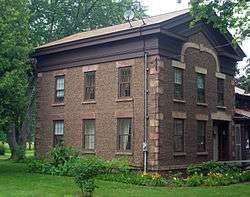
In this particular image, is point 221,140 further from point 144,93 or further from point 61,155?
point 61,155

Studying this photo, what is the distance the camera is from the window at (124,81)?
2544 centimetres

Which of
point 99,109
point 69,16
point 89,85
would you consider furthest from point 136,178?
point 69,16

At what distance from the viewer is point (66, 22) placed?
4644 cm

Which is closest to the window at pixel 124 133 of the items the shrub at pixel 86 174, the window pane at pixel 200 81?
the window pane at pixel 200 81

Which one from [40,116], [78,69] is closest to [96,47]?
[78,69]

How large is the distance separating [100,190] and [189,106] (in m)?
10.3

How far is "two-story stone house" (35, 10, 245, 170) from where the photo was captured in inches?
950

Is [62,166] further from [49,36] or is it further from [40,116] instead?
[49,36]

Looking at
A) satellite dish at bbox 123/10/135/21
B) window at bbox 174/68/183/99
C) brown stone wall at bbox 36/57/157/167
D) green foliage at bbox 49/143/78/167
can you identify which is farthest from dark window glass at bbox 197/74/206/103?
green foliage at bbox 49/143/78/167

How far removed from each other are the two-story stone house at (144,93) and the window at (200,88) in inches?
2.5

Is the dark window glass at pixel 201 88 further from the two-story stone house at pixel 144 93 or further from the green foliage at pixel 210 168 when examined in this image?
the green foliage at pixel 210 168

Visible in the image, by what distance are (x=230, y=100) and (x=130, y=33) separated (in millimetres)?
10364

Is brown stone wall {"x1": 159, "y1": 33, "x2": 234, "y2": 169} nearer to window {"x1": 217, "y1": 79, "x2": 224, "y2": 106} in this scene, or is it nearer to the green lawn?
window {"x1": 217, "y1": 79, "x2": 224, "y2": 106}

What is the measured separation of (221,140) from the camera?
31.2 metres
